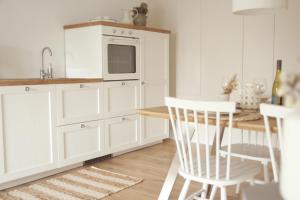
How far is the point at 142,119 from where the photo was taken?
4.11 metres

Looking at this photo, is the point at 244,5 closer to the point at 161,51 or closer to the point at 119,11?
the point at 161,51

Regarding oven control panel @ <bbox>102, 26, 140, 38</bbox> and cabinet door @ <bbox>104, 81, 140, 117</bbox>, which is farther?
cabinet door @ <bbox>104, 81, 140, 117</bbox>

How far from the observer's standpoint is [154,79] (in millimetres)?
4250

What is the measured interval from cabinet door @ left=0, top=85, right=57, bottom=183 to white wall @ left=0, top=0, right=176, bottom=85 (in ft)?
1.87

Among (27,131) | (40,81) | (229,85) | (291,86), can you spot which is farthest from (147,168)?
(291,86)

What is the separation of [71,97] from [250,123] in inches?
78.3

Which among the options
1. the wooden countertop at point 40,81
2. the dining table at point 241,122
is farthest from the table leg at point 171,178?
the wooden countertop at point 40,81

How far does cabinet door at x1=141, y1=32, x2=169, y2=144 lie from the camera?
13.5 ft

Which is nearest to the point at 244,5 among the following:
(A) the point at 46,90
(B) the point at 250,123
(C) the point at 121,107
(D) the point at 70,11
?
(B) the point at 250,123

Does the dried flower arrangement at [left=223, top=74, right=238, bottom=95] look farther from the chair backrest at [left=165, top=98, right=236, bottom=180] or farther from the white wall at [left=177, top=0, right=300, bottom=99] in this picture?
the white wall at [left=177, top=0, right=300, bottom=99]

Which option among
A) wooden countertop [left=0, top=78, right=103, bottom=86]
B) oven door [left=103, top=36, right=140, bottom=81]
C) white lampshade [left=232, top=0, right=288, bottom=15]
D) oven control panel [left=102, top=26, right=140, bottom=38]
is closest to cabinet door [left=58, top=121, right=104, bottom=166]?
wooden countertop [left=0, top=78, right=103, bottom=86]

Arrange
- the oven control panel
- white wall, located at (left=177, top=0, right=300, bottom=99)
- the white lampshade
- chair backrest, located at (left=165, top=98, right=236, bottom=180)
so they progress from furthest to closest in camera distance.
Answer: white wall, located at (left=177, top=0, right=300, bottom=99)
the oven control panel
the white lampshade
chair backrest, located at (left=165, top=98, right=236, bottom=180)

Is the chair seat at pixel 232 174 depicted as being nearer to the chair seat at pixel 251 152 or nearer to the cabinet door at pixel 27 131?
the chair seat at pixel 251 152

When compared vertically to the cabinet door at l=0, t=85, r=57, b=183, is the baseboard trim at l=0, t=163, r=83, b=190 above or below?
below
